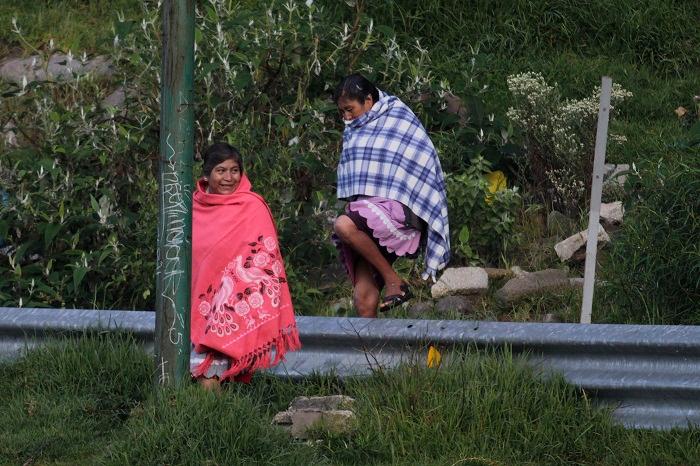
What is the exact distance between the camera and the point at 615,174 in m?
8.59

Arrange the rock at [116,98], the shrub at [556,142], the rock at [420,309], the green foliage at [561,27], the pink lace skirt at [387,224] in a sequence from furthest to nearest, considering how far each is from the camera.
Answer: the green foliage at [561,27] → the rock at [116,98] → the shrub at [556,142] → the rock at [420,309] → the pink lace skirt at [387,224]

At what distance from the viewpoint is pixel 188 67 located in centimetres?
562

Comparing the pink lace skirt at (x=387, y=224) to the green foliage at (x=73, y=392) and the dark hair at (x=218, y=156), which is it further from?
the green foliage at (x=73, y=392)

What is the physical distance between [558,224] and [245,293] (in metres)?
2.79

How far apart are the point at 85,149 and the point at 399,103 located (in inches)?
83.2

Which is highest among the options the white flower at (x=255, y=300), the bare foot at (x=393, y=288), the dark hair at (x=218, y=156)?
the dark hair at (x=218, y=156)

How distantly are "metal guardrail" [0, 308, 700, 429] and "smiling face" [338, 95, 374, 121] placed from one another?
1.20 m

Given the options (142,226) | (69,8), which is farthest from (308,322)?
(69,8)

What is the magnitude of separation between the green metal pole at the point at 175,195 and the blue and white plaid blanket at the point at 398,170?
1.49 meters

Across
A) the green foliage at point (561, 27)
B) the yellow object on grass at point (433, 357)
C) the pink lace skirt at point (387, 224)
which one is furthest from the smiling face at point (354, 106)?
the green foliage at point (561, 27)

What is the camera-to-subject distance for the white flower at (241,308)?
6.28 metres

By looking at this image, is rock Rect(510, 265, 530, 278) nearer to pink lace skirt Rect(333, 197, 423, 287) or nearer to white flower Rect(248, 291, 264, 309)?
pink lace skirt Rect(333, 197, 423, 287)

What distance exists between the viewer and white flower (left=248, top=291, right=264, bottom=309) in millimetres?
6289

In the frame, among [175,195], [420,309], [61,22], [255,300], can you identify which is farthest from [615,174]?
[61,22]
